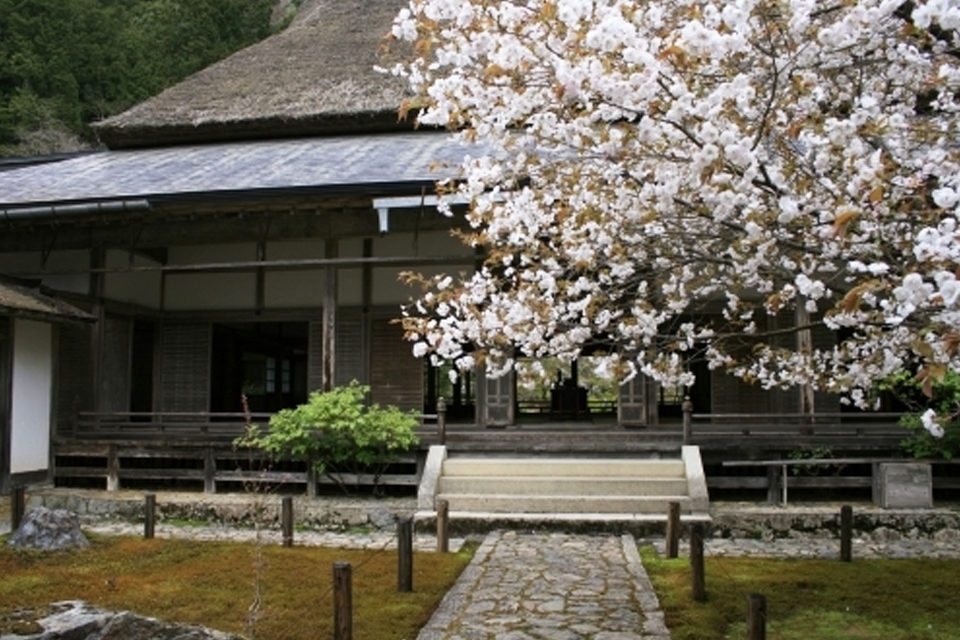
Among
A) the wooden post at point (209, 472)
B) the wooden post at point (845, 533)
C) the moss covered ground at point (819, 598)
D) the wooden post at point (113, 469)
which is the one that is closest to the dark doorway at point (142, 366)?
the wooden post at point (113, 469)

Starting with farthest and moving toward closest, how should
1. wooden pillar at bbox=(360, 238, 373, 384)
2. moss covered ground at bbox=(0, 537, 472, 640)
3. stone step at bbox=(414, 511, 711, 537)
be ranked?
wooden pillar at bbox=(360, 238, 373, 384) → stone step at bbox=(414, 511, 711, 537) → moss covered ground at bbox=(0, 537, 472, 640)

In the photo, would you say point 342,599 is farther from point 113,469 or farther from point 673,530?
point 113,469

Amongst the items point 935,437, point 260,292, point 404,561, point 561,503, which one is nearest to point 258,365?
point 260,292

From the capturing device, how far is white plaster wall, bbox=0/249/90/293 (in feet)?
43.1

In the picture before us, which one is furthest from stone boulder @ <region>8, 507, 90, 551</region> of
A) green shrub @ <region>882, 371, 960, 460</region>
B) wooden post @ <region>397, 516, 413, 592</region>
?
green shrub @ <region>882, 371, 960, 460</region>

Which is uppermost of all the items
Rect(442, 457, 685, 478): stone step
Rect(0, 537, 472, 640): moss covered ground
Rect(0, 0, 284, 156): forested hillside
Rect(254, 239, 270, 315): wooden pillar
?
Rect(0, 0, 284, 156): forested hillside

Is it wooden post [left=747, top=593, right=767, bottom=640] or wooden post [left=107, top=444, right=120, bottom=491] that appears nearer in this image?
wooden post [left=747, top=593, right=767, bottom=640]

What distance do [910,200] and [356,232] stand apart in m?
8.63

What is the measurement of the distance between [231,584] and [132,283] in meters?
8.63

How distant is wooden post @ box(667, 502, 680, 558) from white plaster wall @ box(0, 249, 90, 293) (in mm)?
9940

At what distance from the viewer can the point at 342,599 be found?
199 inches

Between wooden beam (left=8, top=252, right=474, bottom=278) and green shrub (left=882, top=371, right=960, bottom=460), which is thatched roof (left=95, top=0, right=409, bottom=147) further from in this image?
green shrub (left=882, top=371, right=960, bottom=460)

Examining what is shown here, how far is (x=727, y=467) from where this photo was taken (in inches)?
431

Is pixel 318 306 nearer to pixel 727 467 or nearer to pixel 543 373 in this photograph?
pixel 727 467
